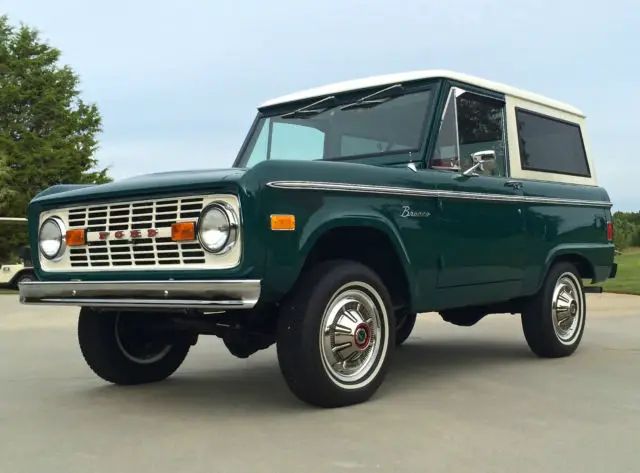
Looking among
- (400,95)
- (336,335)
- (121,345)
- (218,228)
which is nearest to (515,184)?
(400,95)

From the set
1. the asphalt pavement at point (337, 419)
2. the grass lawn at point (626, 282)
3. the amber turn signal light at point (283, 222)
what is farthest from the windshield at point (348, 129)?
the grass lawn at point (626, 282)

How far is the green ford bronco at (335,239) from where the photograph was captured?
409 cm

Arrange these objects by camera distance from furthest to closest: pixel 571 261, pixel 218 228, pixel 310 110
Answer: pixel 571 261 < pixel 310 110 < pixel 218 228

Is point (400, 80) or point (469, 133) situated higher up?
point (400, 80)

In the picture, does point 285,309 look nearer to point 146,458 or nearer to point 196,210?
point 196,210

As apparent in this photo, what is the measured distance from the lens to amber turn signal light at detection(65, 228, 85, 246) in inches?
182

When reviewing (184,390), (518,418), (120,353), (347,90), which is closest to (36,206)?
(120,353)

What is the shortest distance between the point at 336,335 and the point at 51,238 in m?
1.92

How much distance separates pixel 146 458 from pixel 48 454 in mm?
495

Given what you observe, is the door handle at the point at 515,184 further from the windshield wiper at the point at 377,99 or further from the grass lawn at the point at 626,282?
the grass lawn at the point at 626,282

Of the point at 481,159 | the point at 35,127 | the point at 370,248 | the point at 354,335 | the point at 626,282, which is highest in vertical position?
the point at 35,127

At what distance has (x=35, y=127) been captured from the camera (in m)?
31.4

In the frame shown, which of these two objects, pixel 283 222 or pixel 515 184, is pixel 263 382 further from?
pixel 515 184

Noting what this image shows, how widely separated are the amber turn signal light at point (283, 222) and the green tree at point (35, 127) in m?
26.1
